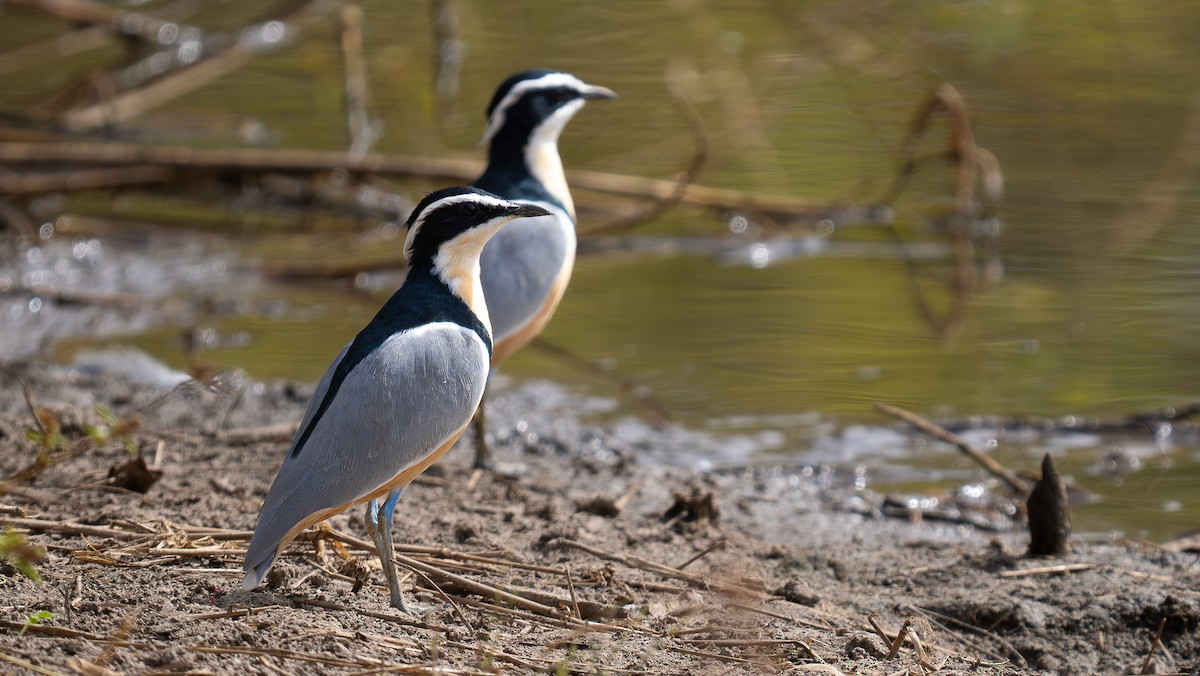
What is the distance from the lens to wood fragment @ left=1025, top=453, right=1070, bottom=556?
226 inches

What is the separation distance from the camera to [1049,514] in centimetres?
579

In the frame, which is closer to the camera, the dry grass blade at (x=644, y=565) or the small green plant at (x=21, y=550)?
the small green plant at (x=21, y=550)

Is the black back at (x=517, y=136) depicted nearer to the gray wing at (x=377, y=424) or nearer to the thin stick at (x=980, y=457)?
the thin stick at (x=980, y=457)

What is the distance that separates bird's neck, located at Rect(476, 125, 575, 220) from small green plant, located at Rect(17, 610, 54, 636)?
3.88 meters

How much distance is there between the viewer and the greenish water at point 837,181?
325 inches

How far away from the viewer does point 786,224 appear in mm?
11250

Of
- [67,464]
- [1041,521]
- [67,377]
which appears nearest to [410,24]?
[67,377]

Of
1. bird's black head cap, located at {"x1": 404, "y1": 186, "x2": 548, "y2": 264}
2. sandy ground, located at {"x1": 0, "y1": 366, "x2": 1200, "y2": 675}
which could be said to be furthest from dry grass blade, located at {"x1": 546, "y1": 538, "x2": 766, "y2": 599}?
bird's black head cap, located at {"x1": 404, "y1": 186, "x2": 548, "y2": 264}

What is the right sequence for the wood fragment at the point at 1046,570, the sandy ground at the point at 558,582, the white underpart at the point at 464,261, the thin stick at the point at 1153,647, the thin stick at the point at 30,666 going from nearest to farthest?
the thin stick at the point at 30,666 → the sandy ground at the point at 558,582 → the thin stick at the point at 1153,647 → the white underpart at the point at 464,261 → the wood fragment at the point at 1046,570

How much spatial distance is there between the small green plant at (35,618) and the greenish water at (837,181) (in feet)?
14.2

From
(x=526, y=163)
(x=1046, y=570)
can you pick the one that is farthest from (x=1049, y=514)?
(x=526, y=163)

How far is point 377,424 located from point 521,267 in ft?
8.18

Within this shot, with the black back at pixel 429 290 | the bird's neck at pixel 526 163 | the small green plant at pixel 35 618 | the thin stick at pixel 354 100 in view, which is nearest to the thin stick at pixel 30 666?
the small green plant at pixel 35 618

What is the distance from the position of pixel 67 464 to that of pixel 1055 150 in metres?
9.15
